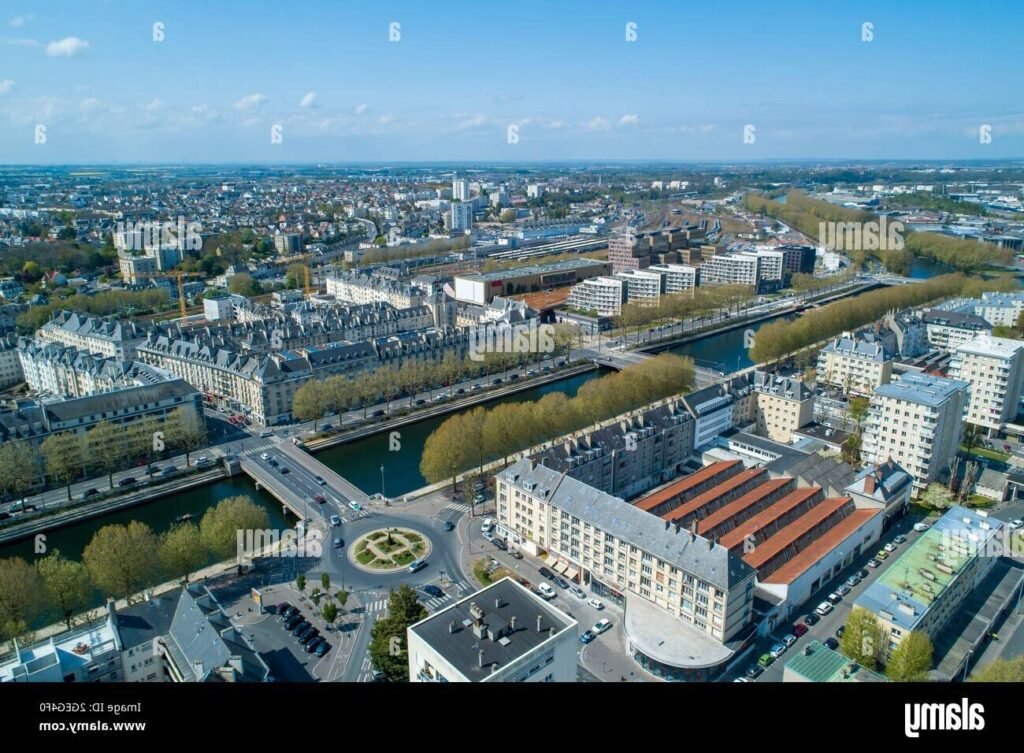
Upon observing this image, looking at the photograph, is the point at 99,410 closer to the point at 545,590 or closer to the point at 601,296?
the point at 545,590

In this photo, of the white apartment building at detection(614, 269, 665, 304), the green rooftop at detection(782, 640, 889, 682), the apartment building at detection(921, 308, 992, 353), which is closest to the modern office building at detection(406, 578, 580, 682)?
the green rooftop at detection(782, 640, 889, 682)

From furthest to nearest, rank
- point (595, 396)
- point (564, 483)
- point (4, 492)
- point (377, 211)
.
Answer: point (377, 211), point (595, 396), point (4, 492), point (564, 483)

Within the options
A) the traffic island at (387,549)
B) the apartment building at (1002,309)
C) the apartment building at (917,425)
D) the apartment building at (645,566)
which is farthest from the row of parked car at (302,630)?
the apartment building at (1002,309)

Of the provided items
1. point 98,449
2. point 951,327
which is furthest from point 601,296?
point 98,449

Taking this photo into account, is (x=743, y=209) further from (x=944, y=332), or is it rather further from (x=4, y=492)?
(x=4, y=492)

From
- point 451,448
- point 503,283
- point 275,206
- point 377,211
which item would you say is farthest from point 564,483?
point 275,206
